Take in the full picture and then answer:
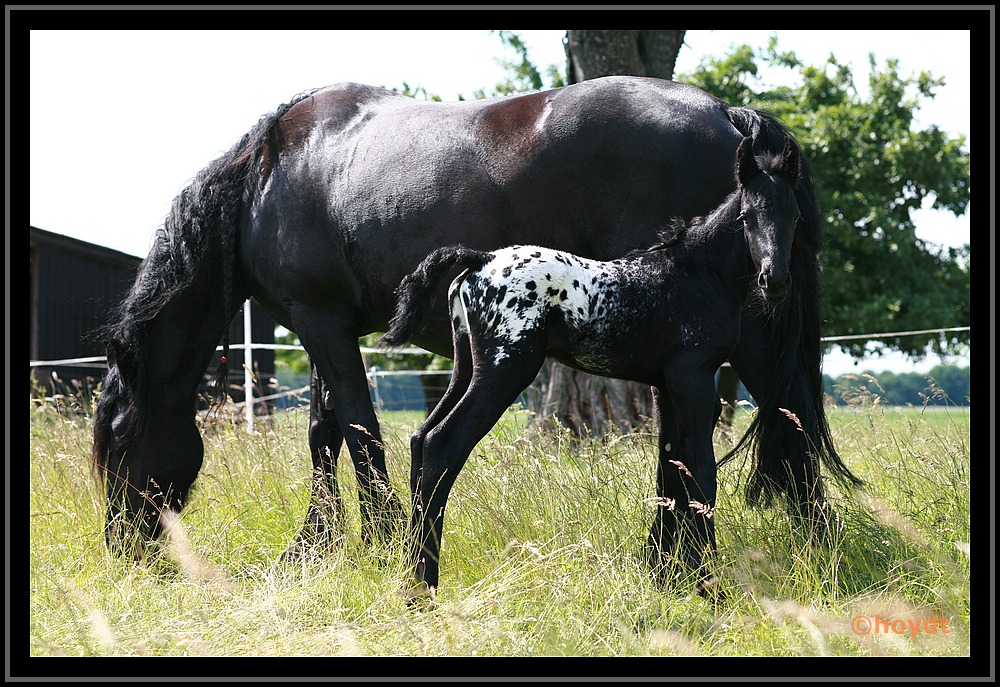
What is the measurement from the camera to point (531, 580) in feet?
11.8

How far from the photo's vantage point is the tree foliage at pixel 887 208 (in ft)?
73.3

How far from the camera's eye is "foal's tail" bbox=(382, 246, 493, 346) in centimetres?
374

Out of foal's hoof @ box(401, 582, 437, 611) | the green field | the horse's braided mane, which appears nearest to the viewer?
the green field

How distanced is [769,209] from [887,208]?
2201cm

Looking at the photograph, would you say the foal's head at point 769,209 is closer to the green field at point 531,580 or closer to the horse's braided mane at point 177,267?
the green field at point 531,580

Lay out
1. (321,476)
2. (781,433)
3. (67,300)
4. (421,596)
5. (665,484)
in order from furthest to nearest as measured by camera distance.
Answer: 1. (67,300)
2. (321,476)
3. (781,433)
4. (665,484)
5. (421,596)

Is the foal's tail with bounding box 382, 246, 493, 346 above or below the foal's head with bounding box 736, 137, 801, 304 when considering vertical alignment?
below

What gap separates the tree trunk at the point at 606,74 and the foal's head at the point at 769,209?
14.1 feet

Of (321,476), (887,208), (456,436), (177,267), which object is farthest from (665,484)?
(887,208)

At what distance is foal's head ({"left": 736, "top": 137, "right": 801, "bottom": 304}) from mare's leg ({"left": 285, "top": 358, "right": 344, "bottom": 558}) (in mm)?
2308

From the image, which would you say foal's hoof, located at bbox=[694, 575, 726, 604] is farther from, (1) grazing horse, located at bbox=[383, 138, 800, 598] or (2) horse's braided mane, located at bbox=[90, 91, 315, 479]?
(2) horse's braided mane, located at bbox=[90, 91, 315, 479]
